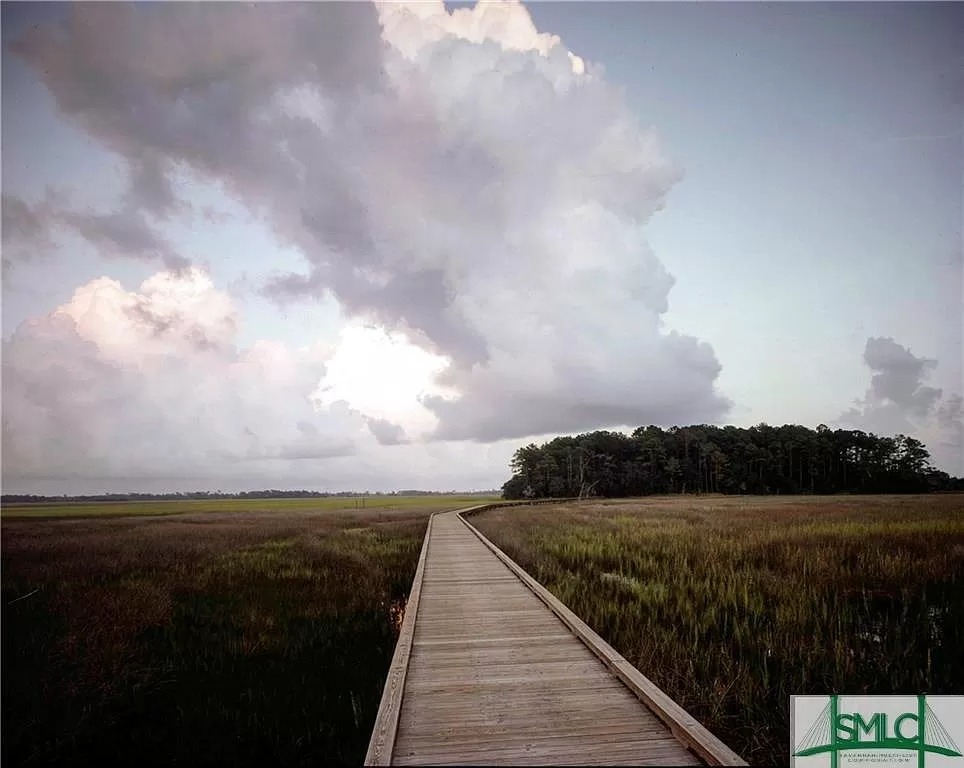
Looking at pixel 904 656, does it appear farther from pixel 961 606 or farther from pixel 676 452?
pixel 676 452

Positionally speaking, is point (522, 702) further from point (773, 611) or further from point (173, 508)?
point (173, 508)

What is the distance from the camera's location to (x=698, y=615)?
8.55 metres

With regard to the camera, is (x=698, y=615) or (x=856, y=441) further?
(x=856, y=441)

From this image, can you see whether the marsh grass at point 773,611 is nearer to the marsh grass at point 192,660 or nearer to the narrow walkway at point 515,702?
the narrow walkway at point 515,702

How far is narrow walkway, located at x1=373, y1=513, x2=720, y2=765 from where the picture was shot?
12.7 feet

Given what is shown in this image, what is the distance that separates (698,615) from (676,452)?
9574 cm

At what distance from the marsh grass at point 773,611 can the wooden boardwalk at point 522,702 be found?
0.93m

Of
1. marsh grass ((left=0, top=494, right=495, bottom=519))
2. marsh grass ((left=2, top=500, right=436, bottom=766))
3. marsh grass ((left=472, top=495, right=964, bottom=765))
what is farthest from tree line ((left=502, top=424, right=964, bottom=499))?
marsh grass ((left=2, top=500, right=436, bottom=766))

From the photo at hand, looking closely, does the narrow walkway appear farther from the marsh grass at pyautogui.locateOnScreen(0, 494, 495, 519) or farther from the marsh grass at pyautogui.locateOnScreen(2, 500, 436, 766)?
the marsh grass at pyautogui.locateOnScreen(0, 494, 495, 519)

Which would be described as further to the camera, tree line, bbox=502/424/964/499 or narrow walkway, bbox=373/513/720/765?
tree line, bbox=502/424/964/499

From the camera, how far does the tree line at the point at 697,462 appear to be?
3113 inches

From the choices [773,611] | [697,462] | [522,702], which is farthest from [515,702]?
[697,462]

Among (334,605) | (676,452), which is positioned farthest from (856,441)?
(334,605)

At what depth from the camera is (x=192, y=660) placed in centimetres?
778
